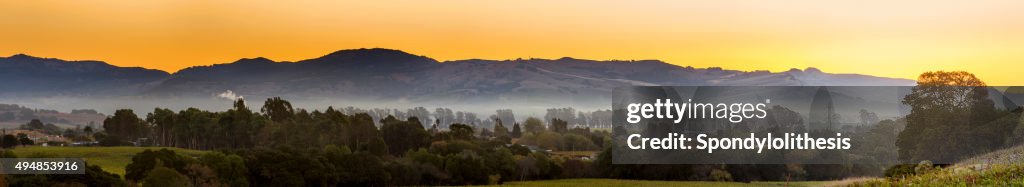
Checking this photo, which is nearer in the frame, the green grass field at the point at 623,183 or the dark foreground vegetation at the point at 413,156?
the dark foreground vegetation at the point at 413,156

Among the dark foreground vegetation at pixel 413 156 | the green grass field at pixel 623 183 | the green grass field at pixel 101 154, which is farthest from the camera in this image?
the green grass field at pixel 101 154

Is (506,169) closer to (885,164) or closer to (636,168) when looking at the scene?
(636,168)

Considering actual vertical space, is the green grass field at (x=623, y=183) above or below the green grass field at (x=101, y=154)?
below

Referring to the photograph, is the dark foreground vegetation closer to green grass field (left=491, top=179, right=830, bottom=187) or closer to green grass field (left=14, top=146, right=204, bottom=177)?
green grass field (left=491, top=179, right=830, bottom=187)

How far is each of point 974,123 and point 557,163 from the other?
251 ft

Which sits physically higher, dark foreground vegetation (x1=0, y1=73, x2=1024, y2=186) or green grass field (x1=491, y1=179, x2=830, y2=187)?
dark foreground vegetation (x1=0, y1=73, x2=1024, y2=186)

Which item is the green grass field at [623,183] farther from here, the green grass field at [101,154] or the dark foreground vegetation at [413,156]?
the green grass field at [101,154]

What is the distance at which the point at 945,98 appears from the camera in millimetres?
96812

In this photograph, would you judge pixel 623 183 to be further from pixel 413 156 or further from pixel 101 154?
pixel 101 154

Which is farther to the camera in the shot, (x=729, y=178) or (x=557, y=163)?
(x=557, y=163)

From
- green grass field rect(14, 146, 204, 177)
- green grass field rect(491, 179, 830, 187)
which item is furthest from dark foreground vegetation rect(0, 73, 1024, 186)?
green grass field rect(14, 146, 204, 177)

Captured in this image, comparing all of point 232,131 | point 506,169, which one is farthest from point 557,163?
point 232,131

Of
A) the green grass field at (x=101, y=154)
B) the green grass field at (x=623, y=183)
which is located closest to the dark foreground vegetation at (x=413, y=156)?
the green grass field at (x=623, y=183)

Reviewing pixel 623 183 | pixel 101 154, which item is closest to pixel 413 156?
pixel 623 183
